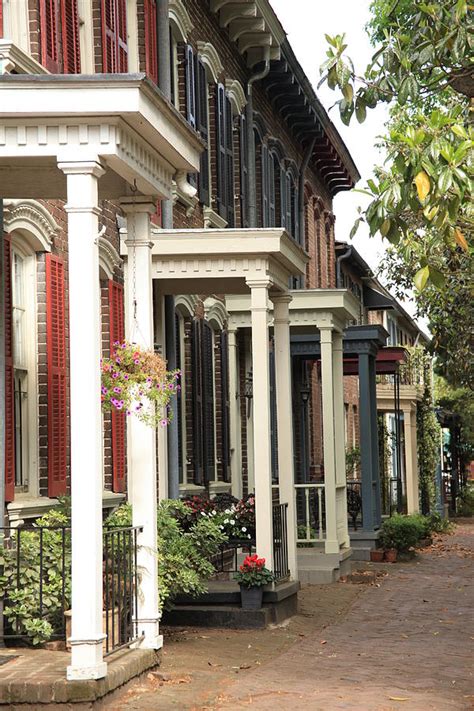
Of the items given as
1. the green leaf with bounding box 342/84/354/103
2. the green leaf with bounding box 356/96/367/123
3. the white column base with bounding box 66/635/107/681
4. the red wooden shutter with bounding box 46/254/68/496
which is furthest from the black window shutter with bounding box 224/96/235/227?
the white column base with bounding box 66/635/107/681

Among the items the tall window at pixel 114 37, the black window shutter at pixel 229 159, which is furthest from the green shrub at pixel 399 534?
the tall window at pixel 114 37

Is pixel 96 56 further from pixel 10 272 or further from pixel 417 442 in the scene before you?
pixel 417 442

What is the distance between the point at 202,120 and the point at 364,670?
364 inches

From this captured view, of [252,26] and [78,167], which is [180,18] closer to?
[252,26]

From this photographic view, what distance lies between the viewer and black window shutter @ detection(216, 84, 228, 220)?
18703 mm

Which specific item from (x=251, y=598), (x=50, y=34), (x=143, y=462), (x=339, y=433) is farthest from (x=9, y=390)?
(x=339, y=433)

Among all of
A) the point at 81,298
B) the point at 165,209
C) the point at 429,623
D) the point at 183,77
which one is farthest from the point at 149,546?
the point at 183,77

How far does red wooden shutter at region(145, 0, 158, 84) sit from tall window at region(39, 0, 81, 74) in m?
2.25

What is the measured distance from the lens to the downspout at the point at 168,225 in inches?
600

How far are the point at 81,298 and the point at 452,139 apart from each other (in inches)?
109

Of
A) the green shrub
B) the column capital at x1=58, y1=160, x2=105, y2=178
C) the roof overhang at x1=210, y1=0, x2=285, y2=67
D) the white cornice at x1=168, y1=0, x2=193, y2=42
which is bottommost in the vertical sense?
the green shrub

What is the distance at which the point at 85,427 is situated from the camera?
845 centimetres

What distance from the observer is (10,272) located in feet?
35.4

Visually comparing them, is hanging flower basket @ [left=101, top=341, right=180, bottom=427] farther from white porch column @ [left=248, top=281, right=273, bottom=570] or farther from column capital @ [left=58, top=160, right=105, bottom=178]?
white porch column @ [left=248, top=281, right=273, bottom=570]
